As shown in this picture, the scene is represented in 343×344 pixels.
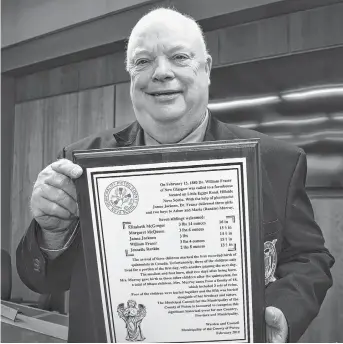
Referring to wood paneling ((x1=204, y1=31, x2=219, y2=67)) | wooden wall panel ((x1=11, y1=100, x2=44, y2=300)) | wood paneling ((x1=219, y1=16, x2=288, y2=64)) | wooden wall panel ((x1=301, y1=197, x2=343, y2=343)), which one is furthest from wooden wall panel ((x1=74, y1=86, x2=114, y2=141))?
wooden wall panel ((x1=301, y1=197, x2=343, y2=343))

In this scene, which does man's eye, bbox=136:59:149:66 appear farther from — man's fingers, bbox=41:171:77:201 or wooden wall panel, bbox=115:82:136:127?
wooden wall panel, bbox=115:82:136:127

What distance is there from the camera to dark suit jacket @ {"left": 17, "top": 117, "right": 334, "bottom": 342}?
28.1 inches

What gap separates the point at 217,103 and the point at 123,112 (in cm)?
87

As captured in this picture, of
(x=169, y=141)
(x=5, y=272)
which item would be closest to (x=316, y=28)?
(x=169, y=141)

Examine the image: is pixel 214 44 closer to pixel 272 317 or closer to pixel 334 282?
pixel 334 282

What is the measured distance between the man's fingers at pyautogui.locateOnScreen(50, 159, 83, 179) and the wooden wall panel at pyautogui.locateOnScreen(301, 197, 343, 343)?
210 cm

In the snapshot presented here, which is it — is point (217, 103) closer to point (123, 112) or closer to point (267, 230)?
point (123, 112)

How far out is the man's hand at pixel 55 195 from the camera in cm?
60

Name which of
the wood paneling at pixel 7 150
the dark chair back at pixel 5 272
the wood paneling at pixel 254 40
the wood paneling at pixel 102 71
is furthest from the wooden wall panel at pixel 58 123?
the wood paneling at pixel 254 40

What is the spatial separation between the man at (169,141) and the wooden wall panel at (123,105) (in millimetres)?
2374

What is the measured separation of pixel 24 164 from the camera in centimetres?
407

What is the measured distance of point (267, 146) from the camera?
88 cm

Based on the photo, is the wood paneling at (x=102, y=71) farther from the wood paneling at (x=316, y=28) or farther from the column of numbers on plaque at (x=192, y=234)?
the column of numbers on plaque at (x=192, y=234)

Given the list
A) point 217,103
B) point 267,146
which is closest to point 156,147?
point 267,146
